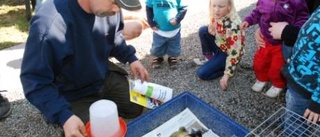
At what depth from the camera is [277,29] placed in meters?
2.17

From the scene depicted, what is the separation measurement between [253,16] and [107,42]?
1.06m

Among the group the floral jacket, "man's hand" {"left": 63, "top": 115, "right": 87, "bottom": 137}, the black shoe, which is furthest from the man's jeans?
the black shoe

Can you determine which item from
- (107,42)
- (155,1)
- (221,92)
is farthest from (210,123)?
(155,1)

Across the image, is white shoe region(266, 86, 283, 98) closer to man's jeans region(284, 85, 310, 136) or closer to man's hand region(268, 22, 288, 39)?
man's hand region(268, 22, 288, 39)

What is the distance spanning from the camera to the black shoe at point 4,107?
7.82ft

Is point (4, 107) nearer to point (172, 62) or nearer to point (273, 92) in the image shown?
point (172, 62)

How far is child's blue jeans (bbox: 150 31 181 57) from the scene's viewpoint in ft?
9.19

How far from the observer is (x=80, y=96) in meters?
2.06

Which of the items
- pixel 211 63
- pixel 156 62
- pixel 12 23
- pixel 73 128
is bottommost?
pixel 12 23

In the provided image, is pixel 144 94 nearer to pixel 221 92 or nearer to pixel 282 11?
pixel 221 92

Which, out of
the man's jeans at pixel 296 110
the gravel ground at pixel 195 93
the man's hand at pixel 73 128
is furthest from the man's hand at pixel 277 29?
the man's hand at pixel 73 128

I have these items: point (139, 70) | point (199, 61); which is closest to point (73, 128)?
point (139, 70)

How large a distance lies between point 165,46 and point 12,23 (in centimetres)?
196

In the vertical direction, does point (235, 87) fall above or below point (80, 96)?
below
